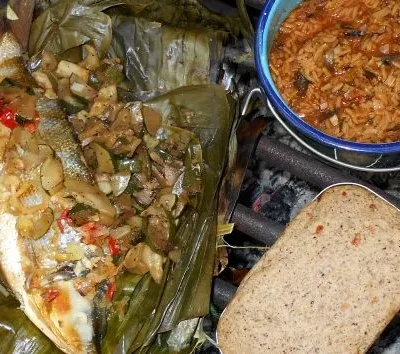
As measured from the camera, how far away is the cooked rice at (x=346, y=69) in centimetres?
296

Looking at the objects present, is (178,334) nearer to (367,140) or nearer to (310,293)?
(310,293)

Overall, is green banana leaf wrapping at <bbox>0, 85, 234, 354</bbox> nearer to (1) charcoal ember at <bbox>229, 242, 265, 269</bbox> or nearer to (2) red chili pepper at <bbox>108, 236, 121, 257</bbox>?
(2) red chili pepper at <bbox>108, 236, 121, 257</bbox>

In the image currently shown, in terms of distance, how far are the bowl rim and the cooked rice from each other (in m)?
0.09

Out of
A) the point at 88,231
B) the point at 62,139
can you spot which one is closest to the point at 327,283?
the point at 88,231

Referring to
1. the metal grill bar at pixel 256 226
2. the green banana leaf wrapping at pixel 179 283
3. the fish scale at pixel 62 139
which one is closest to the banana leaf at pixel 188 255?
the green banana leaf wrapping at pixel 179 283

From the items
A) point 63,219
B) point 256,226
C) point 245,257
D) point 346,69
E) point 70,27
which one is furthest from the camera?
point 245,257

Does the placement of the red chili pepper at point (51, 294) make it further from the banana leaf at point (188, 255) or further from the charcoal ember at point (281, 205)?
the charcoal ember at point (281, 205)

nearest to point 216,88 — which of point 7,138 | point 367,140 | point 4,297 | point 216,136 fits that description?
point 216,136

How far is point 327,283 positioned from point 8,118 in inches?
57.6

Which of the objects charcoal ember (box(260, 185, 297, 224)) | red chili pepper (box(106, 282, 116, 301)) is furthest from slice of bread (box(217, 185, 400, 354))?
charcoal ember (box(260, 185, 297, 224))

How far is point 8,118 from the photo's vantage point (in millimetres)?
2986

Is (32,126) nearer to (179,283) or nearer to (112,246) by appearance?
(112,246)

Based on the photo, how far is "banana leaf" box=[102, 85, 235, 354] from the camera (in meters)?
3.10

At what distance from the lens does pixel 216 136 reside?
3.25m
